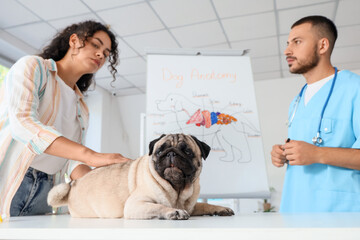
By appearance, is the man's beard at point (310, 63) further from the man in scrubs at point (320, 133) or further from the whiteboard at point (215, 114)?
the whiteboard at point (215, 114)

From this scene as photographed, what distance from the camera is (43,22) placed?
4.12 metres

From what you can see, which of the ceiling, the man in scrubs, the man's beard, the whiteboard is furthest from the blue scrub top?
the ceiling

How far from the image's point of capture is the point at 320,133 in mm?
1498

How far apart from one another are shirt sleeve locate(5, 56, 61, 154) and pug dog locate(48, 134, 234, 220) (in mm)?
292

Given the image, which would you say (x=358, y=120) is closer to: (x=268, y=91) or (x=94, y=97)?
(x=268, y=91)

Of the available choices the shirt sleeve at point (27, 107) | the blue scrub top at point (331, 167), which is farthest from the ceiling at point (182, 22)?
the shirt sleeve at point (27, 107)

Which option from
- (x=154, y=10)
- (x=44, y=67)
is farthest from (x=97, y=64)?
(x=154, y=10)

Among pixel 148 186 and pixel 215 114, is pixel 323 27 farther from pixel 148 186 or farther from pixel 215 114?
pixel 148 186

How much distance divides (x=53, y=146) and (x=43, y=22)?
3667mm

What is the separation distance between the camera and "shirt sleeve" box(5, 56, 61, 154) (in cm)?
109

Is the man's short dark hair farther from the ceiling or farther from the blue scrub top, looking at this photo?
the ceiling

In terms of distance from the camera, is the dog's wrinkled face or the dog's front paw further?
the dog's wrinkled face

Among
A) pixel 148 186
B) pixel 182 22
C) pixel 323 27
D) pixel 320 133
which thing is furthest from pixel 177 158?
pixel 182 22

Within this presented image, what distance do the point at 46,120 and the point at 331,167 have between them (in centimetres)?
142
